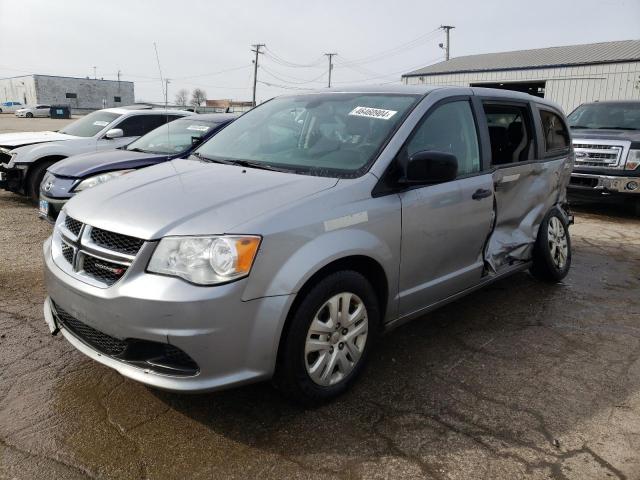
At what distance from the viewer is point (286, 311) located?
242 centimetres

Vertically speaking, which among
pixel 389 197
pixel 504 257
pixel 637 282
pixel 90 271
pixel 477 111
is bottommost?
pixel 637 282

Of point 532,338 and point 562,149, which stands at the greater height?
point 562,149

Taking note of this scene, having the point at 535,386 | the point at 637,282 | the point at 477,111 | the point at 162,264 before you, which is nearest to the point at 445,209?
the point at 477,111

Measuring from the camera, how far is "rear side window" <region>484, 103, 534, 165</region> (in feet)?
13.4

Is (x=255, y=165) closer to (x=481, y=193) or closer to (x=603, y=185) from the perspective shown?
(x=481, y=193)

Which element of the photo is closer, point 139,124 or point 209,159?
point 209,159

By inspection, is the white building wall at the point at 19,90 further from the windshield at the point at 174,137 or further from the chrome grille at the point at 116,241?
the chrome grille at the point at 116,241

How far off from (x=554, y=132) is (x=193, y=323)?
158 inches

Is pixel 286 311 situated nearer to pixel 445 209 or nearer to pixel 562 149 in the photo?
pixel 445 209

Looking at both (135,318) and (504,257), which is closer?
(135,318)

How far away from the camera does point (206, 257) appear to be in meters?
2.31

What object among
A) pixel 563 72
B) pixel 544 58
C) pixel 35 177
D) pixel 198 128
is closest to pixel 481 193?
pixel 198 128

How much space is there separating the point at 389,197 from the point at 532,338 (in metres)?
1.74

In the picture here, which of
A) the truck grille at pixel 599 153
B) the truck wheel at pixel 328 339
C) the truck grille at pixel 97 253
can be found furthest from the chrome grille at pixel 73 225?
the truck grille at pixel 599 153
